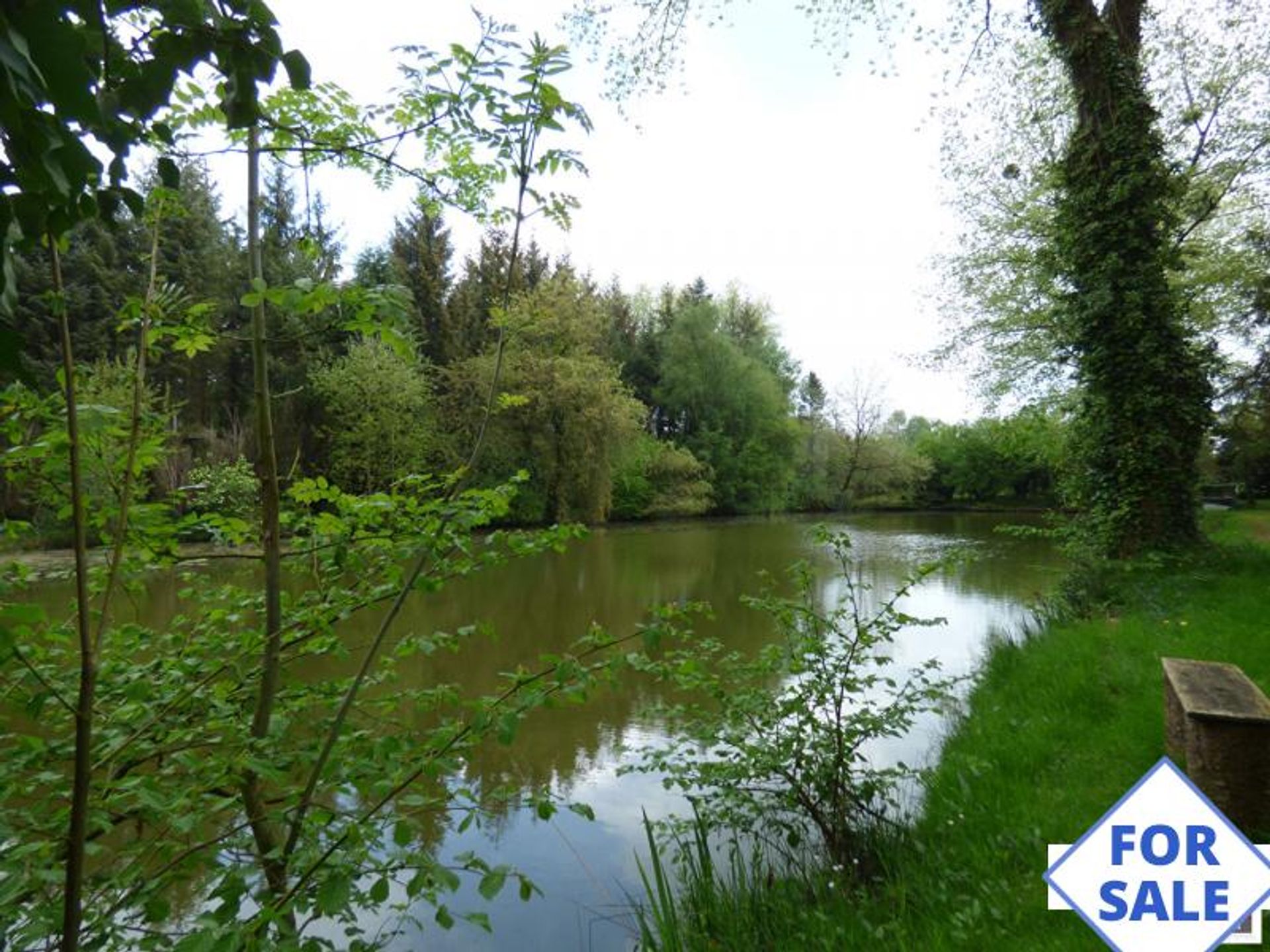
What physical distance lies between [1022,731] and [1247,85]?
34.8 feet

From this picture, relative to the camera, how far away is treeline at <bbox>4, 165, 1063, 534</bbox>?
1.57 meters

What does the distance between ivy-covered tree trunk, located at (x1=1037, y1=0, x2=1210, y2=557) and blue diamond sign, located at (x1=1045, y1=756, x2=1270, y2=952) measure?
599 cm

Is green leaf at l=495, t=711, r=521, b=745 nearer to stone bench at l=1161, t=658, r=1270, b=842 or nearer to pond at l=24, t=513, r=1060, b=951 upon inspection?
pond at l=24, t=513, r=1060, b=951

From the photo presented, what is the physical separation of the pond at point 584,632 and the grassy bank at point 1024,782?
724 mm

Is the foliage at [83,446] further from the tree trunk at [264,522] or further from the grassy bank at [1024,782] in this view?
the grassy bank at [1024,782]

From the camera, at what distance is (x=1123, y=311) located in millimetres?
6621

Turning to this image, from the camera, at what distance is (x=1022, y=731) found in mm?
3545

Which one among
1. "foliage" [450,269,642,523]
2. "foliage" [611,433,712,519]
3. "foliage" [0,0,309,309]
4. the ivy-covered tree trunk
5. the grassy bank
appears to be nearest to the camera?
"foliage" [0,0,309,309]

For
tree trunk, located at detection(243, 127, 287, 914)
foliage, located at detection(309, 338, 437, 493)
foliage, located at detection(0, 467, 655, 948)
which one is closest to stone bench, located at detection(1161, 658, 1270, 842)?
foliage, located at detection(0, 467, 655, 948)

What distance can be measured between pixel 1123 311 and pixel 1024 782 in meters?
5.62

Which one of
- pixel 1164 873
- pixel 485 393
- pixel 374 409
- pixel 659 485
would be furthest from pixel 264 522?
pixel 659 485

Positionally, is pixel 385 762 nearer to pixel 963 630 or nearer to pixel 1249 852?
pixel 1249 852

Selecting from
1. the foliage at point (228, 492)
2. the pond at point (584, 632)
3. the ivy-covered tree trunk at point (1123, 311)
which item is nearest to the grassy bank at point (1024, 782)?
the pond at point (584, 632)

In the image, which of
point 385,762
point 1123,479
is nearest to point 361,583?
point 385,762
